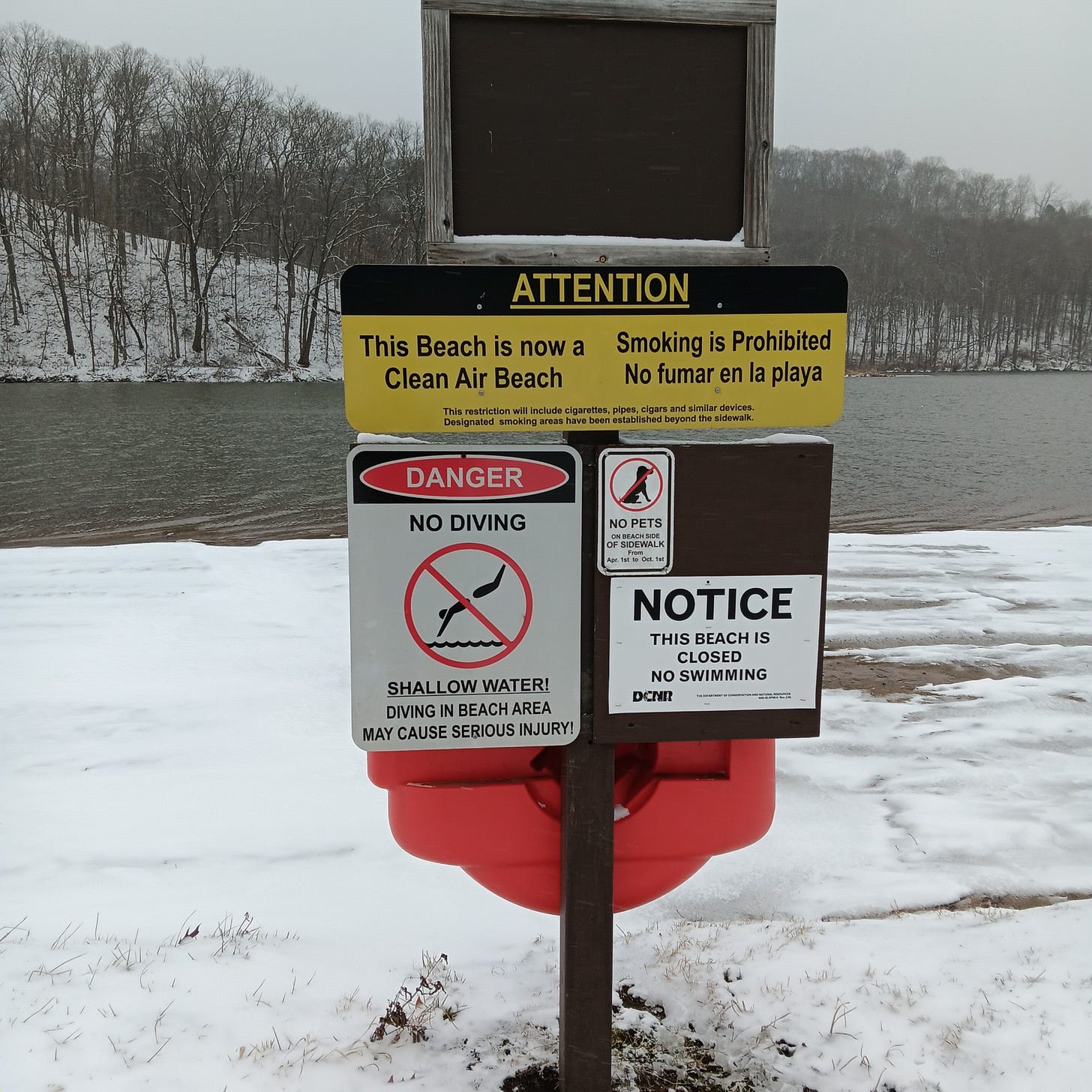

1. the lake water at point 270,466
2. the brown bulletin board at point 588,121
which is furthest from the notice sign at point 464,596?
the lake water at point 270,466

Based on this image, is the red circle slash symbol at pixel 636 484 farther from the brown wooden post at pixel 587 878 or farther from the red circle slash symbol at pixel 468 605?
the red circle slash symbol at pixel 468 605

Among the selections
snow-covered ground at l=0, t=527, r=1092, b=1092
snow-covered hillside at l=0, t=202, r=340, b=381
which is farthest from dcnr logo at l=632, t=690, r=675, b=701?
snow-covered hillside at l=0, t=202, r=340, b=381

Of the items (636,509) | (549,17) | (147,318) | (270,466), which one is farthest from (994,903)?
(147,318)

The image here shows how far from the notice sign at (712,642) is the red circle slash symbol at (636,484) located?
168mm

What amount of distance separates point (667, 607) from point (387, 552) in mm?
622

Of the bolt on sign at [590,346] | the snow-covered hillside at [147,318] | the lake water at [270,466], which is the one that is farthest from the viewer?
the snow-covered hillside at [147,318]

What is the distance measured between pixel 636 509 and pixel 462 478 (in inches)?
14.9

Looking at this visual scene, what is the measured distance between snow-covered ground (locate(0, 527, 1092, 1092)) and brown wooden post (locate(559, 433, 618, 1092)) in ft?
0.94

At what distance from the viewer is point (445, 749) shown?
2043mm

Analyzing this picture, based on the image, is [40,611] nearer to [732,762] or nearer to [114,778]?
[114,778]

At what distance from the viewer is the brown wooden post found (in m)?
1.94

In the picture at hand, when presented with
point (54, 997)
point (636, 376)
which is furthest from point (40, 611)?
point (636, 376)

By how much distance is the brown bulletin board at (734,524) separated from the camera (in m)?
1.91

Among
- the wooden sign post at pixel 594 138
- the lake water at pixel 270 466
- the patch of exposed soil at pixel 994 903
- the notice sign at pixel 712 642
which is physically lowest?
the lake water at pixel 270 466
